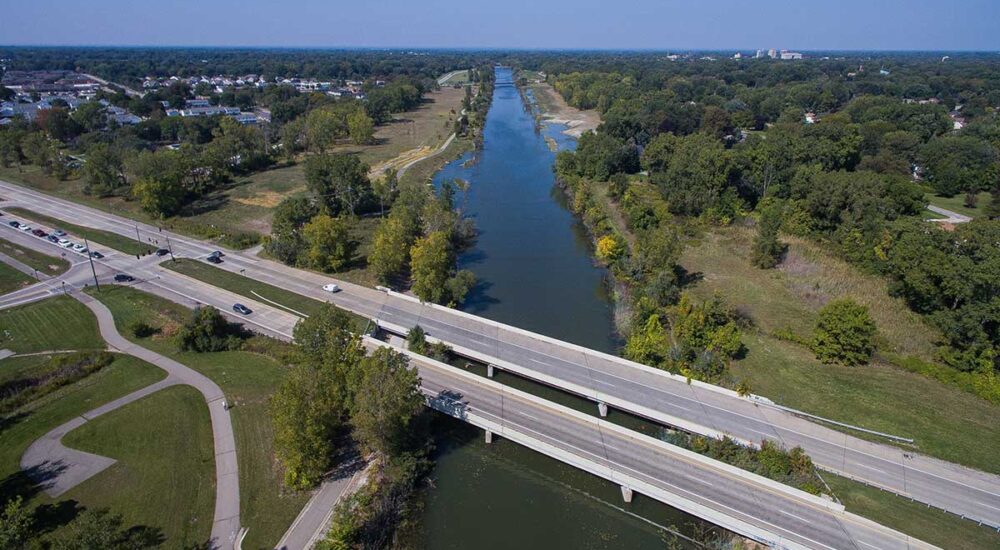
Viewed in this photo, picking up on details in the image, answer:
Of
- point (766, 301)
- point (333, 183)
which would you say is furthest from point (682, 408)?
point (333, 183)

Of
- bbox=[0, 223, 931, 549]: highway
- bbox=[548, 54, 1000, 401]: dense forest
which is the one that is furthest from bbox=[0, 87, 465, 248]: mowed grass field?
bbox=[0, 223, 931, 549]: highway

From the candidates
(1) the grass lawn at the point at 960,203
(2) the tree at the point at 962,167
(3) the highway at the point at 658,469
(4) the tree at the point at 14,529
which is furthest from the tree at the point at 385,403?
(2) the tree at the point at 962,167

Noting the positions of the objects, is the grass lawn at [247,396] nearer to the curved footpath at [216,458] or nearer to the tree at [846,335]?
the curved footpath at [216,458]

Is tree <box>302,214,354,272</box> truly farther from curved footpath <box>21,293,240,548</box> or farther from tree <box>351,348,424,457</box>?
tree <box>351,348,424,457</box>

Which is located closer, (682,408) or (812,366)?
(682,408)

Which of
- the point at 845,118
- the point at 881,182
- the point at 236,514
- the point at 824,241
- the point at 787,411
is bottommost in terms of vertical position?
the point at 236,514

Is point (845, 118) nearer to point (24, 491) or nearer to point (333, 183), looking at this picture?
point (333, 183)
